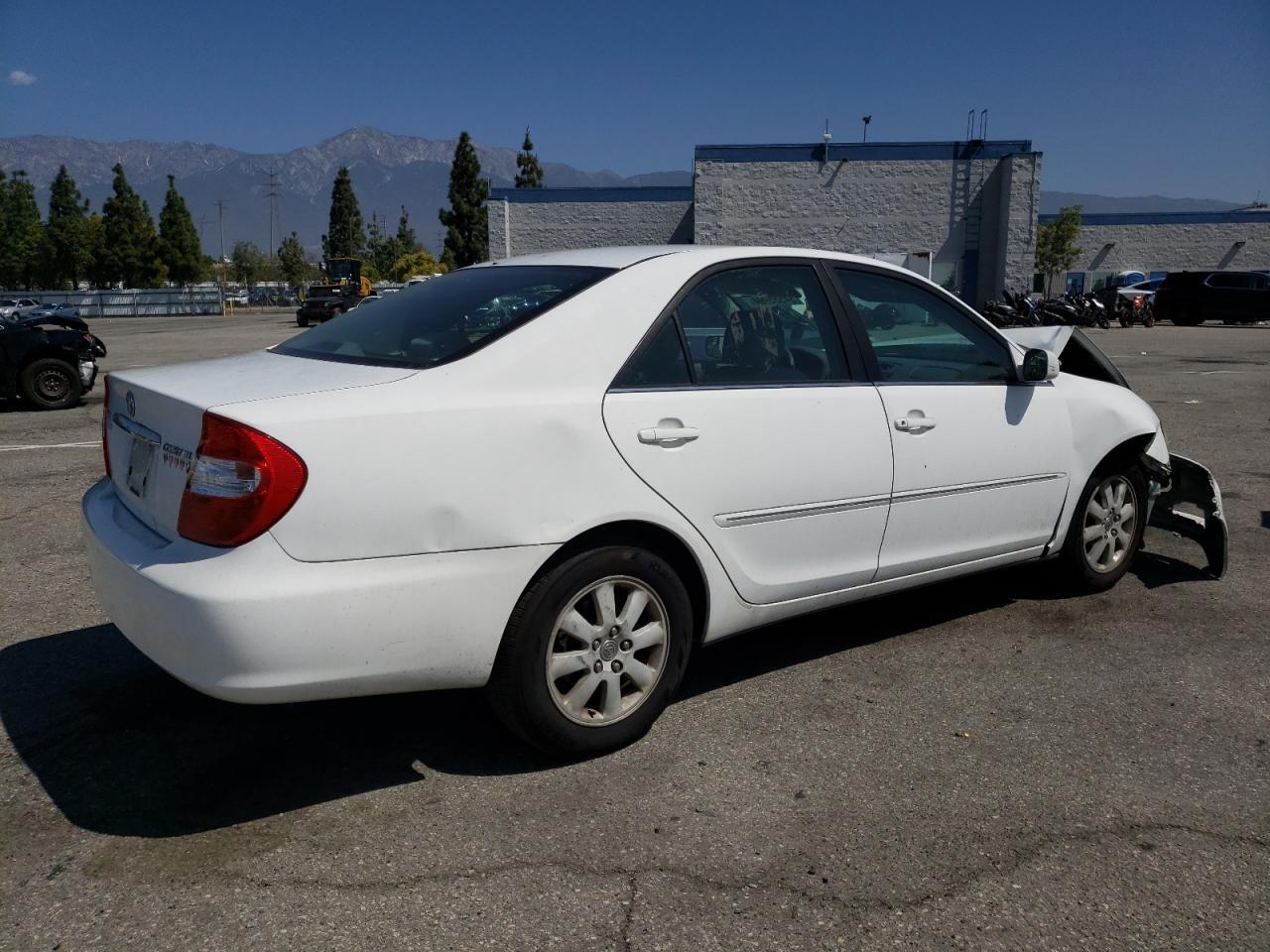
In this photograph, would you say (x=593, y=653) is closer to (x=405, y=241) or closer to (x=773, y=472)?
(x=773, y=472)

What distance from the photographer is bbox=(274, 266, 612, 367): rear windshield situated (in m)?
3.23

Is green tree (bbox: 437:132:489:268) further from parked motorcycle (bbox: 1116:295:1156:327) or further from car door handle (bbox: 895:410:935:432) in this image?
car door handle (bbox: 895:410:935:432)

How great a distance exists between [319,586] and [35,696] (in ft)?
5.74

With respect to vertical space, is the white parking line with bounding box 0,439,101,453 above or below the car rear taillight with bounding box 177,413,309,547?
below

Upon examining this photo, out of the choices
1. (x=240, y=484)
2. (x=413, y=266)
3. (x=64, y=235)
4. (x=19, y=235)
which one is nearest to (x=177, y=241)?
(x=64, y=235)

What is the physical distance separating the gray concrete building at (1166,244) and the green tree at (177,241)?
6526 cm

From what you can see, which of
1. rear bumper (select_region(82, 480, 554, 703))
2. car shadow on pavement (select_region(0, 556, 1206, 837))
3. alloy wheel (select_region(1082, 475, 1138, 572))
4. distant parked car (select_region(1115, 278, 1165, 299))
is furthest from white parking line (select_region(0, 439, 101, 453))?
distant parked car (select_region(1115, 278, 1165, 299))

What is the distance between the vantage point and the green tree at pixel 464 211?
68.1m

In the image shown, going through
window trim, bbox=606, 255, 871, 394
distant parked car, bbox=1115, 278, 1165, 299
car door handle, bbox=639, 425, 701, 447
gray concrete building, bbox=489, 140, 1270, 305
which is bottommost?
distant parked car, bbox=1115, 278, 1165, 299

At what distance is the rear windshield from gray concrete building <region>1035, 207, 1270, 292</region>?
45.7 m

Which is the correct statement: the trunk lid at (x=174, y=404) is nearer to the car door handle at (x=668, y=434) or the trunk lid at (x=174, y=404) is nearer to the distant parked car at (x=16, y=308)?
the car door handle at (x=668, y=434)

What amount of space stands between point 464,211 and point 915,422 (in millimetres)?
68435

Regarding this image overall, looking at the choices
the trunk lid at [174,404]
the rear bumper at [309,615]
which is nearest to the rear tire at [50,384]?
the trunk lid at [174,404]

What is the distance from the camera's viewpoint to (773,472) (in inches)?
137
